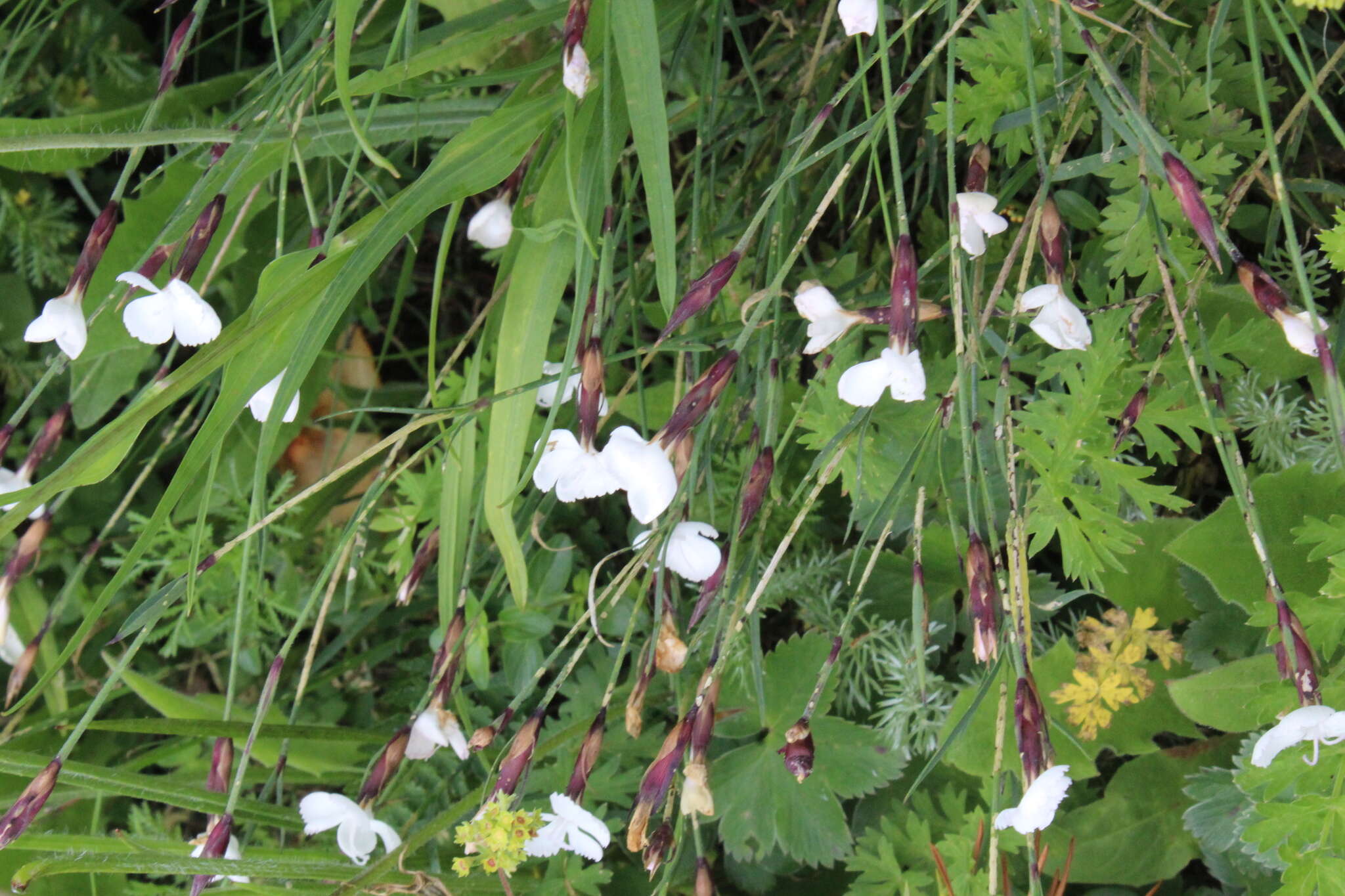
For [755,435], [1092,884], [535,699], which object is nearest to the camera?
[755,435]

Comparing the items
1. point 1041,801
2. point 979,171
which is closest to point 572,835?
point 1041,801

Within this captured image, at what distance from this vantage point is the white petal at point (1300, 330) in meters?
0.51

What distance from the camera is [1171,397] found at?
0.71m

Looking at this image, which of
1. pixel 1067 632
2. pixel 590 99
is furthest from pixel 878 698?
pixel 590 99

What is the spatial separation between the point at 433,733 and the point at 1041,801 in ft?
1.46

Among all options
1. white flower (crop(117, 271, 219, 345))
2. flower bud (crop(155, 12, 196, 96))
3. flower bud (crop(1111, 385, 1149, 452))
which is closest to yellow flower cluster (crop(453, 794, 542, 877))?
white flower (crop(117, 271, 219, 345))

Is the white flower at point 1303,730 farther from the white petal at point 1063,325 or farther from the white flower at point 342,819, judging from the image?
the white flower at point 342,819

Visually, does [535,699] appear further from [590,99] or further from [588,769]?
[590,99]

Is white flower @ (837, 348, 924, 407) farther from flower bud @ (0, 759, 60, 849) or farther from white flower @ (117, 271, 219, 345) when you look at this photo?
flower bud @ (0, 759, 60, 849)

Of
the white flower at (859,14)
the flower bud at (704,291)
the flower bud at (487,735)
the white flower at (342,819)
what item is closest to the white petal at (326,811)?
the white flower at (342,819)

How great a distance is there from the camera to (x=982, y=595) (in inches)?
23.8

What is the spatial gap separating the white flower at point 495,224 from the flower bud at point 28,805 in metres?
0.48

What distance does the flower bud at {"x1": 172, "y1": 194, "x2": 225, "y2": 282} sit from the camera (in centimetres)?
65

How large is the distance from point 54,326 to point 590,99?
39 cm
